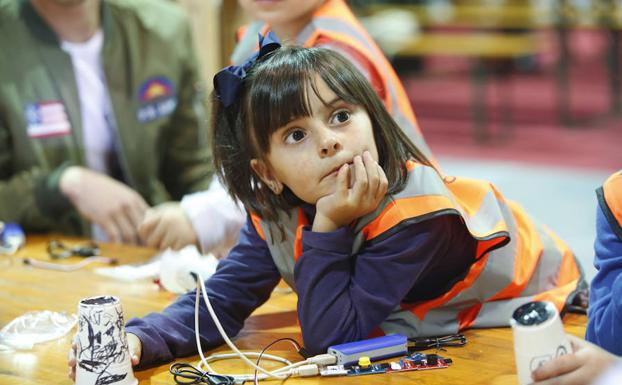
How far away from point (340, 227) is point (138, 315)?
594mm

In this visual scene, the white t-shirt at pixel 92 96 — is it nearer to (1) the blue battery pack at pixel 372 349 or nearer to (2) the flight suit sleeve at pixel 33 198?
(2) the flight suit sleeve at pixel 33 198

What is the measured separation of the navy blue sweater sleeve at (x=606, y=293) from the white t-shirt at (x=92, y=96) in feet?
5.65

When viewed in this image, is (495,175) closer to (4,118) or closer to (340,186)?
(4,118)

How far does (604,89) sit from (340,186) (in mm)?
6984

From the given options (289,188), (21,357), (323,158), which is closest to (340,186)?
(323,158)

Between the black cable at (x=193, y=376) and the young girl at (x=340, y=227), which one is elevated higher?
the young girl at (x=340, y=227)

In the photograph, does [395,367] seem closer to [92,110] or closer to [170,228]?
[170,228]

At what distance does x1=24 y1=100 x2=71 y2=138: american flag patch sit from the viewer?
9.66 feet

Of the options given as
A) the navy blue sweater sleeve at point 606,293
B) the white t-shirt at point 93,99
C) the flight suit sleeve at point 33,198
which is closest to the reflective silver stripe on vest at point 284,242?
the navy blue sweater sleeve at point 606,293

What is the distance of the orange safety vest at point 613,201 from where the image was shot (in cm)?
169

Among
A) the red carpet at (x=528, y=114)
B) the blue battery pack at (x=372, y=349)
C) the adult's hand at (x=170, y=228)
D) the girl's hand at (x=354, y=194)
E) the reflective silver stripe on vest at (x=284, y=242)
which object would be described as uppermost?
the girl's hand at (x=354, y=194)

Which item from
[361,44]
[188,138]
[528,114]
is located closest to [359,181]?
[361,44]

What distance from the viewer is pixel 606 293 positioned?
170cm

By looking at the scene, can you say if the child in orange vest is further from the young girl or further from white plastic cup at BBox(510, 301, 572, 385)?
white plastic cup at BBox(510, 301, 572, 385)
